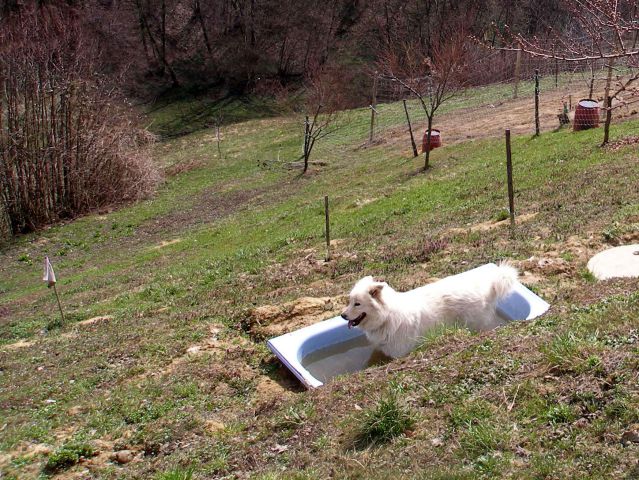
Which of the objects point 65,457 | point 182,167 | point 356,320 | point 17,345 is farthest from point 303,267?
point 182,167

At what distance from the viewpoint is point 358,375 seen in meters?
6.75

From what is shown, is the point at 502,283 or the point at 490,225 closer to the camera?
the point at 502,283

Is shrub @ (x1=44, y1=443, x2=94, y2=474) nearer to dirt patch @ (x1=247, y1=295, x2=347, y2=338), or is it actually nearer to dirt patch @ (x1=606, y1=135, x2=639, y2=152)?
dirt patch @ (x1=247, y1=295, x2=347, y2=338)

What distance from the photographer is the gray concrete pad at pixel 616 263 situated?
26.6 ft

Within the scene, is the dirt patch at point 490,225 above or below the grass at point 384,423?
below

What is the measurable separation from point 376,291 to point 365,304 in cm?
21

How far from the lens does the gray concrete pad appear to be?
8117mm

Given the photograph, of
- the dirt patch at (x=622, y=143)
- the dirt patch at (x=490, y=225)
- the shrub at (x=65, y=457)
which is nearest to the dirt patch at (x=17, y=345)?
the shrub at (x=65, y=457)

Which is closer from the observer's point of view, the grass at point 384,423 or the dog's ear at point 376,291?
the grass at point 384,423

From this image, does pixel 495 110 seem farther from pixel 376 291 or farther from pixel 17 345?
pixel 376 291

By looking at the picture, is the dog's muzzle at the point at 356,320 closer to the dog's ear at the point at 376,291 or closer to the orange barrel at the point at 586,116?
the dog's ear at the point at 376,291

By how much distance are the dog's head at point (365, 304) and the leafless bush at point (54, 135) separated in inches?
836

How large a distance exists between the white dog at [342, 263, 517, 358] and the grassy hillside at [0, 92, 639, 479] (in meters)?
0.46

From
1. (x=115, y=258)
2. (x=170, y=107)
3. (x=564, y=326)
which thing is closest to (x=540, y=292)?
(x=564, y=326)
